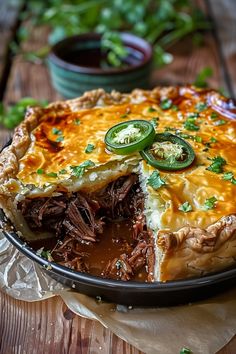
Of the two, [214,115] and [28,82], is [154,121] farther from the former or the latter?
[28,82]

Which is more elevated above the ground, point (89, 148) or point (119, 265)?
point (89, 148)

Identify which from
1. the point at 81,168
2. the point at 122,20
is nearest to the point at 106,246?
the point at 81,168

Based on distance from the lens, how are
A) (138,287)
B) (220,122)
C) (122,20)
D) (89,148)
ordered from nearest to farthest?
(138,287) → (89,148) → (220,122) → (122,20)

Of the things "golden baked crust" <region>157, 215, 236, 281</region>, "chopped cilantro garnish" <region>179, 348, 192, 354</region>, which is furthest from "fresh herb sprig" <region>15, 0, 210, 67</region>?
"chopped cilantro garnish" <region>179, 348, 192, 354</region>

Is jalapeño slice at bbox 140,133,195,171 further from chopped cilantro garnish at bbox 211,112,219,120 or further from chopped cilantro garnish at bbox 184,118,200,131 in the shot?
chopped cilantro garnish at bbox 211,112,219,120

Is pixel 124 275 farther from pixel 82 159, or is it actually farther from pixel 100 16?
pixel 100 16
